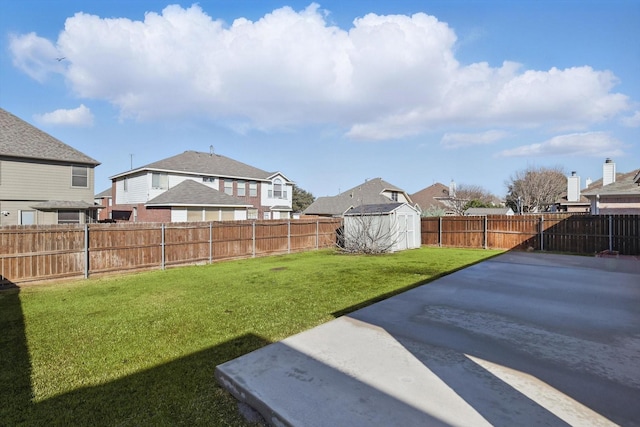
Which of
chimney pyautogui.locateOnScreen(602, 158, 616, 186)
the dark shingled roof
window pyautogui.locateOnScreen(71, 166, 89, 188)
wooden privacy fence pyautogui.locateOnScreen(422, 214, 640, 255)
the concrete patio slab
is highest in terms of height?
chimney pyautogui.locateOnScreen(602, 158, 616, 186)

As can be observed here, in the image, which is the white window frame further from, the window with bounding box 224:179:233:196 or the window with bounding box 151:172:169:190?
the window with bounding box 151:172:169:190

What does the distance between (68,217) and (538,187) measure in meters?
43.3

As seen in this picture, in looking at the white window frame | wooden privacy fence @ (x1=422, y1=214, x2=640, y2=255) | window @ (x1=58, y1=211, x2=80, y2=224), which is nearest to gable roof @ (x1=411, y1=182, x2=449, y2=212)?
the white window frame

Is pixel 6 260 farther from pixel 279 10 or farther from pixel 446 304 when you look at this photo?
pixel 279 10

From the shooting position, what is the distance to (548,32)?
458 inches

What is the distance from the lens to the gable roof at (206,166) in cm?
2348

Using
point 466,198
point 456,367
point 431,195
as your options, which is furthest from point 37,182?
point 431,195

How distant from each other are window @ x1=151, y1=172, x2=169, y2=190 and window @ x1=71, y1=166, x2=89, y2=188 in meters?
5.10

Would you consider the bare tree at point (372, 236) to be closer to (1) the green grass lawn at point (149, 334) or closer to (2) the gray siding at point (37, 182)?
(1) the green grass lawn at point (149, 334)

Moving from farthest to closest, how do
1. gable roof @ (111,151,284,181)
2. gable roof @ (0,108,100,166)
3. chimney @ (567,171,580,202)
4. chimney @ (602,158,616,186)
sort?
1. chimney @ (567,171,580,202)
2. gable roof @ (111,151,284,181)
3. chimney @ (602,158,616,186)
4. gable roof @ (0,108,100,166)

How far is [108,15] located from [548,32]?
50.5 feet

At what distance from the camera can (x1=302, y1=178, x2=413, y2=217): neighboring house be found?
113 ft

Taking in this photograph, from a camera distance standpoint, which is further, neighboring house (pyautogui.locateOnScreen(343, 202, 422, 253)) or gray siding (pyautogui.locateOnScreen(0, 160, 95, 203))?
neighboring house (pyautogui.locateOnScreen(343, 202, 422, 253))

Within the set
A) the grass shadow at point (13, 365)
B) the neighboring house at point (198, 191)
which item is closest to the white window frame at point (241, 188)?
the neighboring house at point (198, 191)
